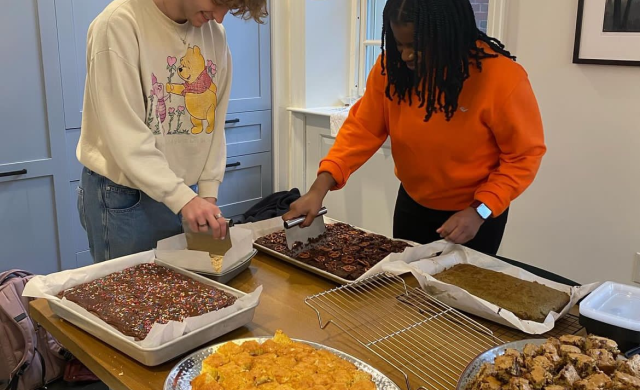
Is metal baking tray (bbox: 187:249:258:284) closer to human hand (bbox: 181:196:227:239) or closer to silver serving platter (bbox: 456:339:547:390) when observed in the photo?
human hand (bbox: 181:196:227:239)

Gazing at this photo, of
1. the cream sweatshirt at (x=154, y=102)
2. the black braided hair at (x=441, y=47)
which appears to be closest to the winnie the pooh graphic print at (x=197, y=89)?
the cream sweatshirt at (x=154, y=102)

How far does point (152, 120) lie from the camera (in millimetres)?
1517

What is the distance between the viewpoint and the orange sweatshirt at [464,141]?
1.57m

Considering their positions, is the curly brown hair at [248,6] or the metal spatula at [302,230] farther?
the metal spatula at [302,230]

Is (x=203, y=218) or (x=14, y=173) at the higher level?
(x=203, y=218)

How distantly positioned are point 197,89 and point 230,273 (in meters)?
0.51

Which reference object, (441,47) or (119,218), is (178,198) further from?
(441,47)

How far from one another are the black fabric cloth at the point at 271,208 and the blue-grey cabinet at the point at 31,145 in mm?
933

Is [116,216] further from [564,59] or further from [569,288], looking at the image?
[564,59]

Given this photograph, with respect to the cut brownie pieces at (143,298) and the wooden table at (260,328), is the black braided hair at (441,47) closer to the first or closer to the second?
the wooden table at (260,328)

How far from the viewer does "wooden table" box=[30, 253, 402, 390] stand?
1.08 m

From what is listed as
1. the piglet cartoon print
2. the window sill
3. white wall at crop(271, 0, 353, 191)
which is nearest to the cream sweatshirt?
the piglet cartoon print

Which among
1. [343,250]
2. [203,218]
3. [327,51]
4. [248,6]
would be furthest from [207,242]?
[327,51]

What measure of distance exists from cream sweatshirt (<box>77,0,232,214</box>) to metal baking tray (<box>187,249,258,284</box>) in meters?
0.18
